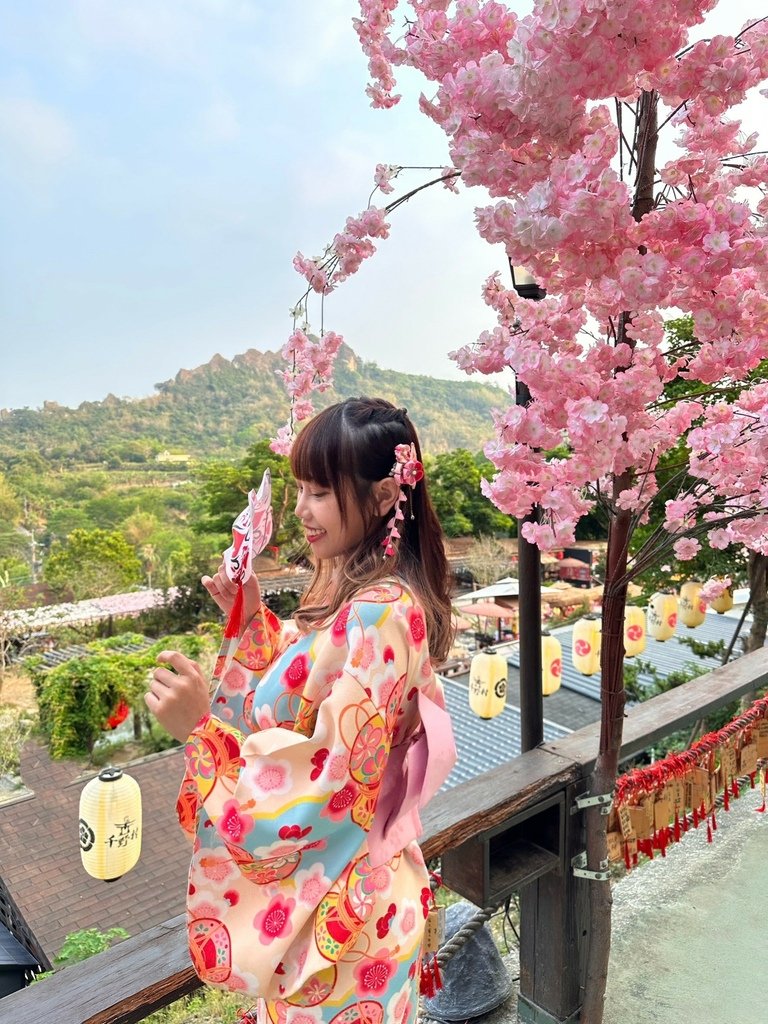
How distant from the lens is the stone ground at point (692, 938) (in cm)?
157

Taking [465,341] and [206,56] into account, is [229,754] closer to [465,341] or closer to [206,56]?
[465,341]

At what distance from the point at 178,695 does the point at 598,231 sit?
0.71 metres

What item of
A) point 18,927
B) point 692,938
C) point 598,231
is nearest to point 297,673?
point 598,231

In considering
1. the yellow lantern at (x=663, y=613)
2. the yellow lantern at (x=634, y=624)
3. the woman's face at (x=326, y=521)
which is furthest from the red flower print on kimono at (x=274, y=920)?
the yellow lantern at (x=663, y=613)

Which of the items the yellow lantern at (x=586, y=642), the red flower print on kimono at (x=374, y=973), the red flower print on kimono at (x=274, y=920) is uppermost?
the red flower print on kimono at (x=274, y=920)

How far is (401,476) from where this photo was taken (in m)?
0.81

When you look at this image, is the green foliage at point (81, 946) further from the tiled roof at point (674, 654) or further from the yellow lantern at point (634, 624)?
the tiled roof at point (674, 654)

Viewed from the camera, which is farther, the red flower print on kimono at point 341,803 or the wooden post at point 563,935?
the wooden post at point 563,935

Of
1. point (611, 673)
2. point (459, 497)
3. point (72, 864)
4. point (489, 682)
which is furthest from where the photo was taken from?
point (459, 497)

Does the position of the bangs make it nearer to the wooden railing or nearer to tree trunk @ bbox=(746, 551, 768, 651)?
the wooden railing

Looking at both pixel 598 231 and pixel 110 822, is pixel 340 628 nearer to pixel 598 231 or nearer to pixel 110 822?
pixel 598 231

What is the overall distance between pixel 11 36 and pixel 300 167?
15.4m

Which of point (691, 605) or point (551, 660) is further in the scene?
point (551, 660)

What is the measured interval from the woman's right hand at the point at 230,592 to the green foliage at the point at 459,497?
48.7ft
